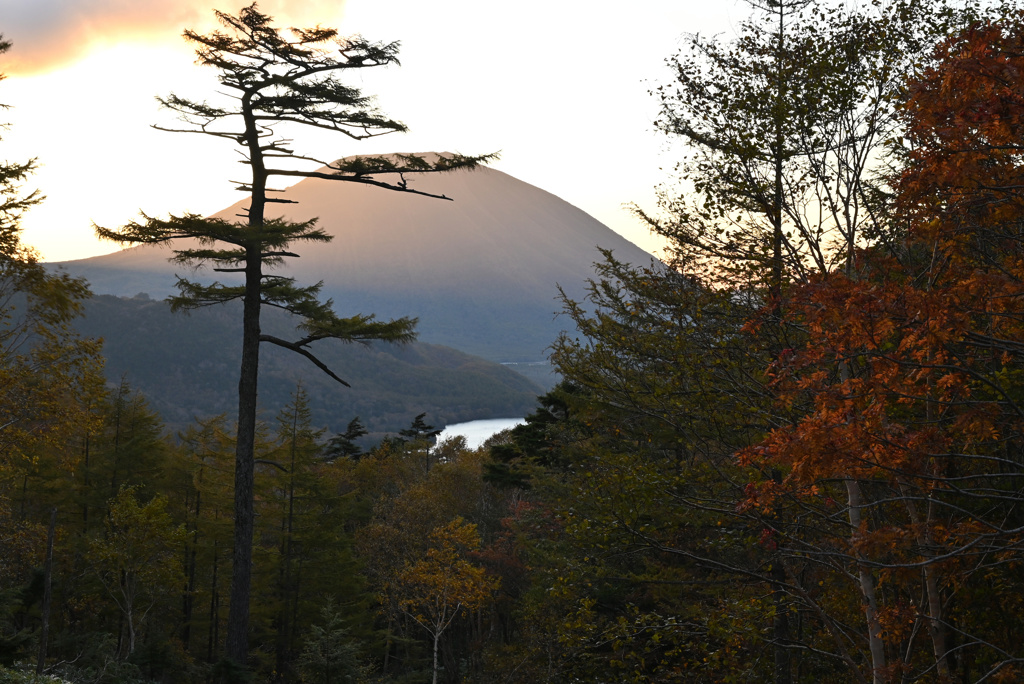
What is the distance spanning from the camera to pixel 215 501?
2817 centimetres

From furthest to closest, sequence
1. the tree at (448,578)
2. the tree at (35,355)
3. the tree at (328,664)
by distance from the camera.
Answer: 1. the tree at (448,578)
2. the tree at (328,664)
3. the tree at (35,355)

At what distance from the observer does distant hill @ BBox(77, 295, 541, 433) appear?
495 feet

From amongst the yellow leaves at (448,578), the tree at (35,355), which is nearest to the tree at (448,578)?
the yellow leaves at (448,578)

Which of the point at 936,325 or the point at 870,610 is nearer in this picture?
the point at 936,325

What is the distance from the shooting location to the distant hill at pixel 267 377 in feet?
495

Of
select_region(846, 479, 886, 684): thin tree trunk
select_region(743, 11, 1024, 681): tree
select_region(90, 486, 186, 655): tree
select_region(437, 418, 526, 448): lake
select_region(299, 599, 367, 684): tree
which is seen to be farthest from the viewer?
select_region(437, 418, 526, 448): lake

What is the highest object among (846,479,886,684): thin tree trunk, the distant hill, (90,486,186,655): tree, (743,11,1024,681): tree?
the distant hill

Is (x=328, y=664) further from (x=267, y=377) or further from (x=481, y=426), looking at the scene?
(x=267, y=377)

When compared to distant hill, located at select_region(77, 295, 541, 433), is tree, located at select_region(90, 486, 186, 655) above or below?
below

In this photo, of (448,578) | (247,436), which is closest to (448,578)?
(448,578)

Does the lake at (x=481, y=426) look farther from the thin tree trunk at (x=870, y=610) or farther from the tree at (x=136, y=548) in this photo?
the thin tree trunk at (x=870, y=610)

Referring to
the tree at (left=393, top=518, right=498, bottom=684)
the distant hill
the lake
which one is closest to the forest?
the tree at (left=393, top=518, right=498, bottom=684)

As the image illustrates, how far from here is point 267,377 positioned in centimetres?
16338

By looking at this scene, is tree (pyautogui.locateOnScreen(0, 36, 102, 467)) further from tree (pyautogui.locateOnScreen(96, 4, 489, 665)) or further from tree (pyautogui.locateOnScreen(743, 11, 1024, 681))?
tree (pyautogui.locateOnScreen(743, 11, 1024, 681))
